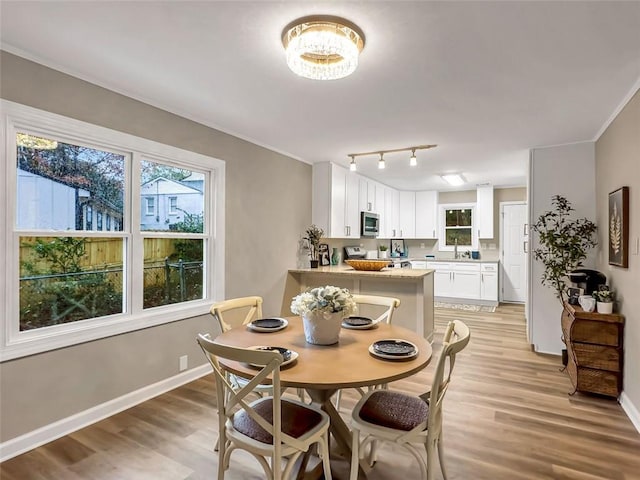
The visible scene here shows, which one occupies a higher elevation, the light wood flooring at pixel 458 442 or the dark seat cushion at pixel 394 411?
the dark seat cushion at pixel 394 411

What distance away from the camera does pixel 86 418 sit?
2.48m

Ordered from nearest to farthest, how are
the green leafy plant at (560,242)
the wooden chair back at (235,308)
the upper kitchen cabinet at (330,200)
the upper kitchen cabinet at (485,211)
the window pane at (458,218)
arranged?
the wooden chair back at (235,308), the green leafy plant at (560,242), the upper kitchen cabinet at (330,200), the upper kitchen cabinet at (485,211), the window pane at (458,218)

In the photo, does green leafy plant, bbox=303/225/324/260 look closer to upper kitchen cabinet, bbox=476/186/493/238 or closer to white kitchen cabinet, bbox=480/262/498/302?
white kitchen cabinet, bbox=480/262/498/302

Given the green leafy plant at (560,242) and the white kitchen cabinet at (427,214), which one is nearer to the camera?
the green leafy plant at (560,242)

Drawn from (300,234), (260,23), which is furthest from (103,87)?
(300,234)

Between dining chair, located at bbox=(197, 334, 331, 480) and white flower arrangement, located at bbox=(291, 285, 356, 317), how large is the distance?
16.8 inches

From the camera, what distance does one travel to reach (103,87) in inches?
102

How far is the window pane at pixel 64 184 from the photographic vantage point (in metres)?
2.27

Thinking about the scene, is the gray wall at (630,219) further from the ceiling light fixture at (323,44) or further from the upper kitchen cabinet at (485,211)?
the upper kitchen cabinet at (485,211)

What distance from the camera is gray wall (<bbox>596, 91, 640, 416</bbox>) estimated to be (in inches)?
101

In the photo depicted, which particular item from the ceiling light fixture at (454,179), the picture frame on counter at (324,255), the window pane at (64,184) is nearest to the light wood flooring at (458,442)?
the window pane at (64,184)

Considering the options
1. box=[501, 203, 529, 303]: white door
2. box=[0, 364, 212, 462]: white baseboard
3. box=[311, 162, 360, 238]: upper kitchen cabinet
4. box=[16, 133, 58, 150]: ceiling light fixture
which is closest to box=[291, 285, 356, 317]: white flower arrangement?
box=[0, 364, 212, 462]: white baseboard

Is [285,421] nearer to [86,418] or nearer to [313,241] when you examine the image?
[86,418]

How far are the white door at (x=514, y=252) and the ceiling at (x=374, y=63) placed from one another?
3532mm
